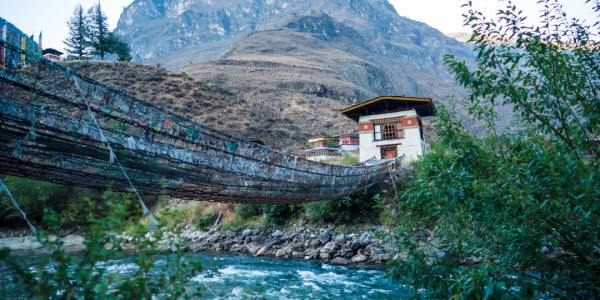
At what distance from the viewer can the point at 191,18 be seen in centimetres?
18088

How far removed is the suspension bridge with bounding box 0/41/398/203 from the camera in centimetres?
407

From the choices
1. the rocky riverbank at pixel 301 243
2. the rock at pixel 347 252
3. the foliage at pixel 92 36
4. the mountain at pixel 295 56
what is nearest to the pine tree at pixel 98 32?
the foliage at pixel 92 36

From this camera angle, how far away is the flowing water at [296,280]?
8.91 meters

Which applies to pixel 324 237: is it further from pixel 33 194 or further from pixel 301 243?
pixel 33 194

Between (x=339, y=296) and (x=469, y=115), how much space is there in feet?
19.6

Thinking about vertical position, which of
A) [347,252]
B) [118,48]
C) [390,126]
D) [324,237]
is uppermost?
[118,48]

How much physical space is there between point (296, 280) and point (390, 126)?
587 inches

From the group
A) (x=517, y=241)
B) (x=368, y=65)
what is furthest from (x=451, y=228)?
(x=368, y=65)

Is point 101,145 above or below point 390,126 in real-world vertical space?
below

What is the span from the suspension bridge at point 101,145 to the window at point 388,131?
15.3 meters

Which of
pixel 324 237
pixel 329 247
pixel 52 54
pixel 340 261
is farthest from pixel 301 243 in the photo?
pixel 52 54

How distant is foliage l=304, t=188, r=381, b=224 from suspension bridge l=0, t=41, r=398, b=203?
30.0 feet

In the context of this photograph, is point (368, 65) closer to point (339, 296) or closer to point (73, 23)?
point (73, 23)

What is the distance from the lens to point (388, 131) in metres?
22.7
